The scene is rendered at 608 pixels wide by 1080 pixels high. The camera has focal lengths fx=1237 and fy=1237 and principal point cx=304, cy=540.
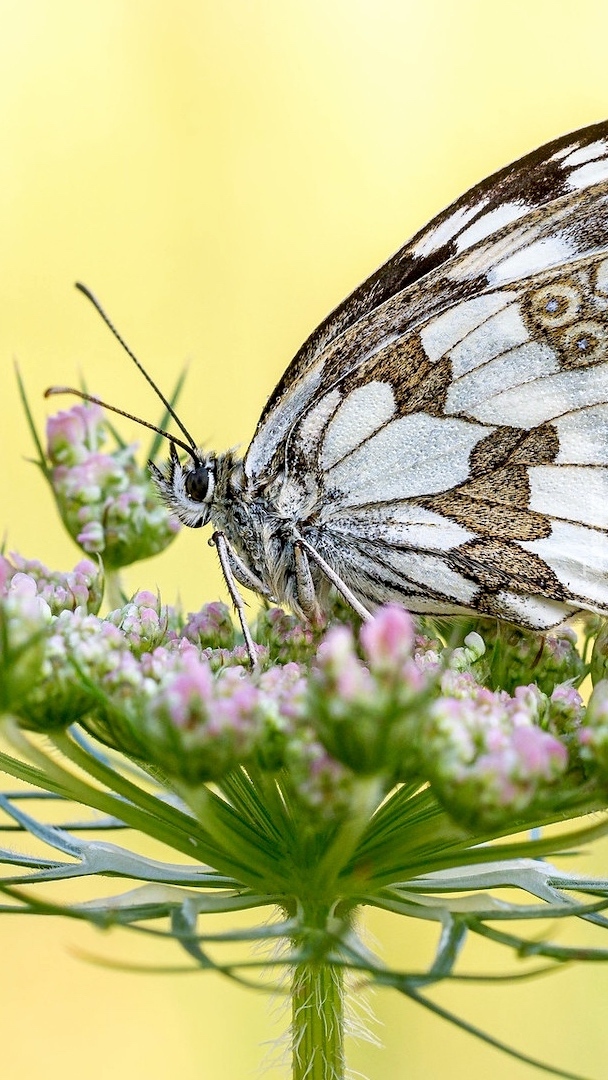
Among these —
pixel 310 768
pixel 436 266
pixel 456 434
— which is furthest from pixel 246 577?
pixel 310 768

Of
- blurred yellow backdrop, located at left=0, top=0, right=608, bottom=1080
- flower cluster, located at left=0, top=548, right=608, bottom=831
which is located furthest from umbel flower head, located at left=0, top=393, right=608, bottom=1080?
blurred yellow backdrop, located at left=0, top=0, right=608, bottom=1080

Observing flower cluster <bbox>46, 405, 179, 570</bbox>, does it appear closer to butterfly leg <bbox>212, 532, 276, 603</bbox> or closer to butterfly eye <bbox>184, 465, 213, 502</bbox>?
butterfly eye <bbox>184, 465, 213, 502</bbox>

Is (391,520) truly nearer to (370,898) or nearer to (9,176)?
(370,898)

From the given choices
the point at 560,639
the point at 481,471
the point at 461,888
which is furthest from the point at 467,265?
the point at 461,888

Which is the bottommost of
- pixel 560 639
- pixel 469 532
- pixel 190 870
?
pixel 190 870

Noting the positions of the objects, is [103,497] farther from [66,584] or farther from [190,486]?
[66,584]

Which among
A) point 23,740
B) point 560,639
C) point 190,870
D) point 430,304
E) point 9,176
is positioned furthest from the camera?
point 9,176

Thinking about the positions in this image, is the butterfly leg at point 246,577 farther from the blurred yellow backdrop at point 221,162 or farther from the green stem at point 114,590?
the blurred yellow backdrop at point 221,162
